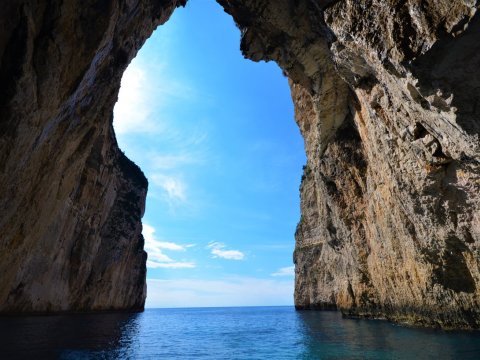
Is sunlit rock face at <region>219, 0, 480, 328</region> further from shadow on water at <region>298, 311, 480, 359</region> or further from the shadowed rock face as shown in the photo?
shadow on water at <region>298, 311, 480, 359</region>

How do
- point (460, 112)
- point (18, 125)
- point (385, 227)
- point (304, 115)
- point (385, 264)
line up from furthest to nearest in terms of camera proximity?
1. point (304, 115)
2. point (385, 264)
3. point (385, 227)
4. point (18, 125)
5. point (460, 112)

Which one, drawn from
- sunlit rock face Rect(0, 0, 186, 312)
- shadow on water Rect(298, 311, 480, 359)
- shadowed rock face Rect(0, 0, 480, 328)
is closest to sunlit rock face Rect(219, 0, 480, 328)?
shadowed rock face Rect(0, 0, 480, 328)

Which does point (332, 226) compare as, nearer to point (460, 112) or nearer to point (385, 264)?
point (385, 264)

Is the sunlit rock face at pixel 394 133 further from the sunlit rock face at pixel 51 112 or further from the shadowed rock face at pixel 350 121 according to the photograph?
the sunlit rock face at pixel 51 112

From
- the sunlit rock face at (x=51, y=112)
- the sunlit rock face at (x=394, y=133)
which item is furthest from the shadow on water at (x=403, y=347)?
the sunlit rock face at (x=51, y=112)

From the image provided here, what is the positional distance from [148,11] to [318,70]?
1230 cm

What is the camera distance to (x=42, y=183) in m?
18.4

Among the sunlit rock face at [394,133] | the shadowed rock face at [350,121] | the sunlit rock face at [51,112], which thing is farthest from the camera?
the sunlit rock face at [51,112]

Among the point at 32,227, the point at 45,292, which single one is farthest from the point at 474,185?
the point at 45,292

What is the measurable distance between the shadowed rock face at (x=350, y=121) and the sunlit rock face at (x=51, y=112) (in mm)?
76

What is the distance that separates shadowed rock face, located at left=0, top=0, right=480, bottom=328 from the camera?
35.2 feet

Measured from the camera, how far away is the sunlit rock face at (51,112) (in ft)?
40.4

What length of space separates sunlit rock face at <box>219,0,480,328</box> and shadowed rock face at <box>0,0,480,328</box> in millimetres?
67

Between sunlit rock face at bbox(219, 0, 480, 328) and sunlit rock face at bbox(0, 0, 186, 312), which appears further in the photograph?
sunlit rock face at bbox(0, 0, 186, 312)
